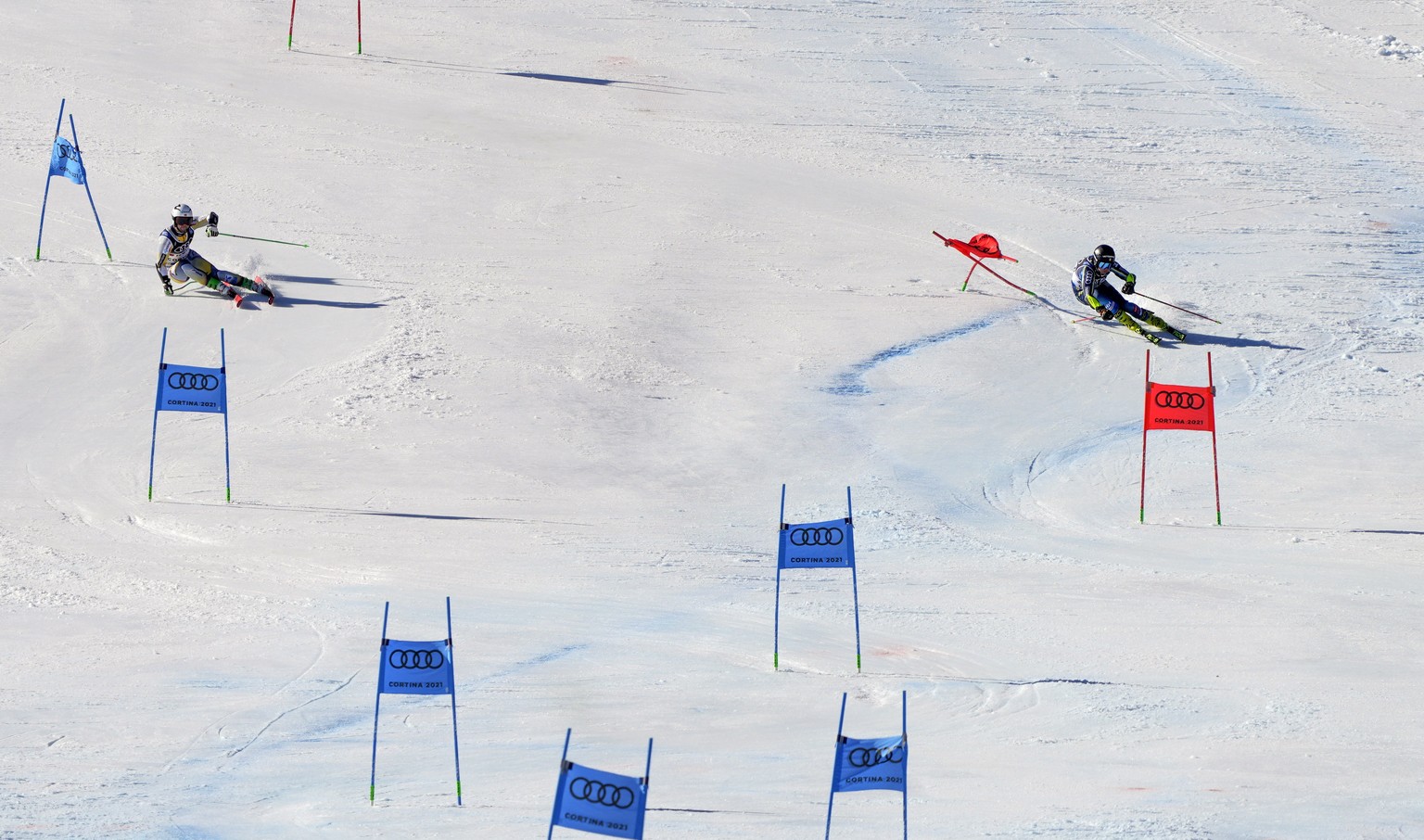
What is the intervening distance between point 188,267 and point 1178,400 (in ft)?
35.6

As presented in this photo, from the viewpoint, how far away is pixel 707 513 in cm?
1502

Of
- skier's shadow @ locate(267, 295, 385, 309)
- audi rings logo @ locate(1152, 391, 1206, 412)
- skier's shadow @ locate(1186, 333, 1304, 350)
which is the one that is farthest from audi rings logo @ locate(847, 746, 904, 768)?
skier's shadow @ locate(1186, 333, 1304, 350)

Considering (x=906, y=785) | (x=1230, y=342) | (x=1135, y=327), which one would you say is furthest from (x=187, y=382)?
(x=1230, y=342)

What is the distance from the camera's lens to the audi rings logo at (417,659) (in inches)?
380

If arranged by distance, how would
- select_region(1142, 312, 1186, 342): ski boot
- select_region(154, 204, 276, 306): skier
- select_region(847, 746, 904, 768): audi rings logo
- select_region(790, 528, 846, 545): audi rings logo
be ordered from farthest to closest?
select_region(1142, 312, 1186, 342): ski boot → select_region(154, 204, 276, 306): skier → select_region(790, 528, 846, 545): audi rings logo → select_region(847, 746, 904, 768): audi rings logo

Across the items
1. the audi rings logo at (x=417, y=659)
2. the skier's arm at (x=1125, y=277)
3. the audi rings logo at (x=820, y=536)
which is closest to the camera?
the audi rings logo at (x=417, y=659)

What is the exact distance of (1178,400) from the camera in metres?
14.9

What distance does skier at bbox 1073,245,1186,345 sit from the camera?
19.6m

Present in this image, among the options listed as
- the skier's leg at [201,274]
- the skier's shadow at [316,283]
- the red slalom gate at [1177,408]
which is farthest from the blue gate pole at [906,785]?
the skier's leg at [201,274]

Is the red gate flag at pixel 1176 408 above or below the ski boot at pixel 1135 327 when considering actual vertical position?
below

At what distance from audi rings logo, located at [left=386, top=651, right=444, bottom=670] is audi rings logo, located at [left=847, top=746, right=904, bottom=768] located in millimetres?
2531

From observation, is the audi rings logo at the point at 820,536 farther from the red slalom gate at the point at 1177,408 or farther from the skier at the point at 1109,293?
the skier at the point at 1109,293

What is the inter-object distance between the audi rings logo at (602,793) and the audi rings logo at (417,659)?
189cm

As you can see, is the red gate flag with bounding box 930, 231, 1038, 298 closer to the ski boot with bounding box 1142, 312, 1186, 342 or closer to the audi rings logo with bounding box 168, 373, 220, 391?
the ski boot with bounding box 1142, 312, 1186, 342
